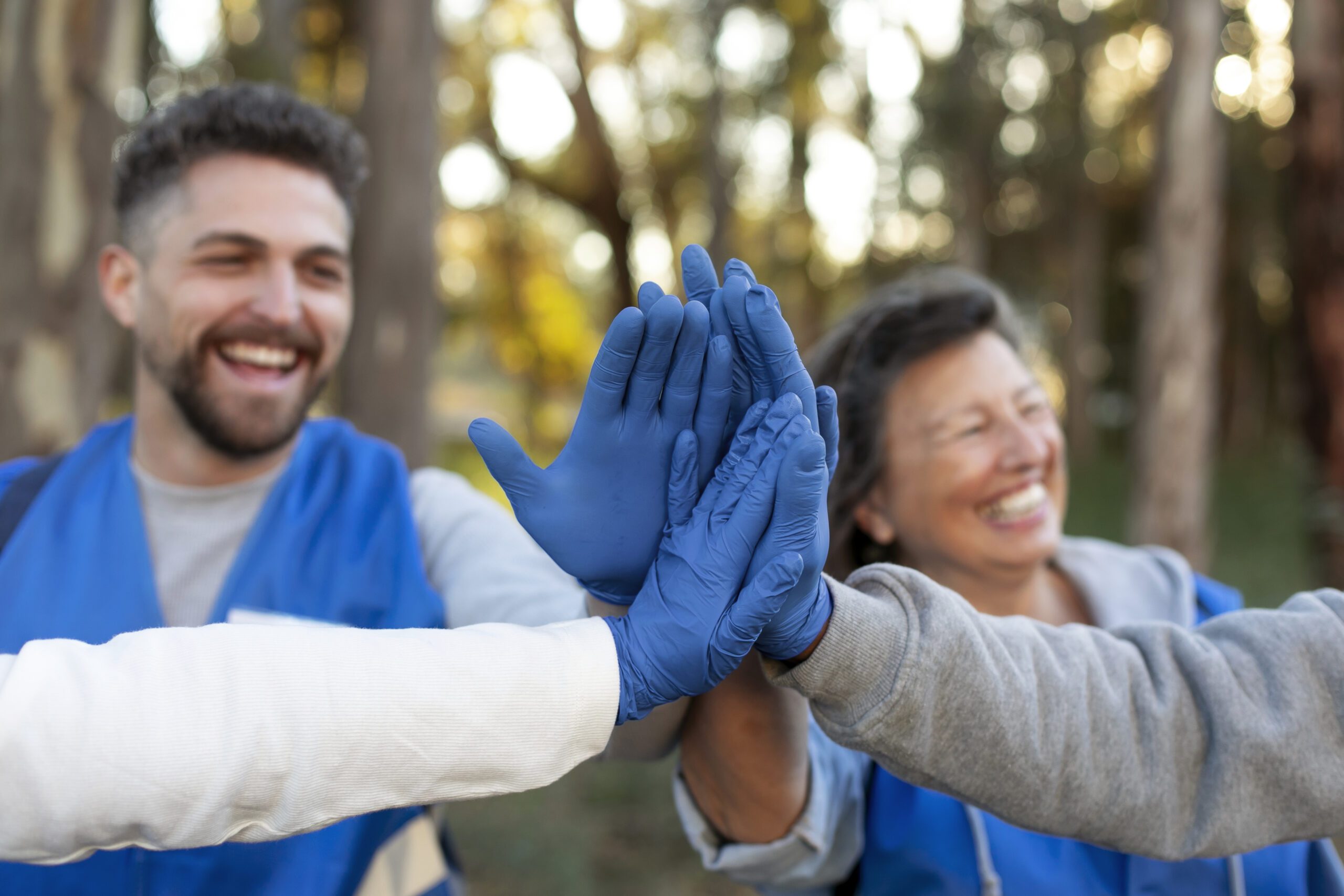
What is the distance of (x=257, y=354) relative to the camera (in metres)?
1.85

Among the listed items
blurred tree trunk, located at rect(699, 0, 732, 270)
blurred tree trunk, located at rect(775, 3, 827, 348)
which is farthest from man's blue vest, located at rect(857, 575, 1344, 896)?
blurred tree trunk, located at rect(775, 3, 827, 348)

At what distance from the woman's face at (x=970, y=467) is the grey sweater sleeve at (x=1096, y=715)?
471mm

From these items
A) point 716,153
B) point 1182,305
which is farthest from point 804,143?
point 1182,305

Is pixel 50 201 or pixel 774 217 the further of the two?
pixel 774 217

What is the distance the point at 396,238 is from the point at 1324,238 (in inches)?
153

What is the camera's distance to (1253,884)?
1.59m

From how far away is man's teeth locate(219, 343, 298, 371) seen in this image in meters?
1.84

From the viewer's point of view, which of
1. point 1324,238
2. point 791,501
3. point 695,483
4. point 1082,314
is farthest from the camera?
point 1082,314

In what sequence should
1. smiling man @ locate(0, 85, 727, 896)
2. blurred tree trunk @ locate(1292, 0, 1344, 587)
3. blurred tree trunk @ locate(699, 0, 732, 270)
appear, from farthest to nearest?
blurred tree trunk @ locate(699, 0, 732, 270), blurred tree trunk @ locate(1292, 0, 1344, 587), smiling man @ locate(0, 85, 727, 896)

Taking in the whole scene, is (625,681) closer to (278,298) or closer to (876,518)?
(876,518)

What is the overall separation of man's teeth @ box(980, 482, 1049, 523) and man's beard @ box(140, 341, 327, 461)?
1338 mm

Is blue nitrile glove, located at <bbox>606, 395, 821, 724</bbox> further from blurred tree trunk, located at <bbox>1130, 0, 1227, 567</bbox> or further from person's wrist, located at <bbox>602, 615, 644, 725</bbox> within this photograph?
blurred tree trunk, located at <bbox>1130, 0, 1227, 567</bbox>

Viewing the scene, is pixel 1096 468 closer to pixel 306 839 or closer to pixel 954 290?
pixel 954 290

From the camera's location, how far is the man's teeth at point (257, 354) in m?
1.84
